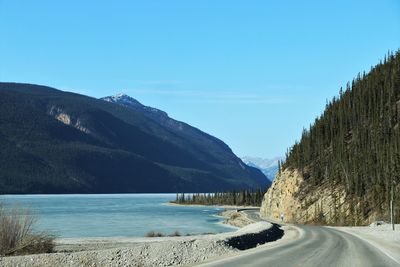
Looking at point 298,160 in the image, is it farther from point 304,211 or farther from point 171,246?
point 171,246

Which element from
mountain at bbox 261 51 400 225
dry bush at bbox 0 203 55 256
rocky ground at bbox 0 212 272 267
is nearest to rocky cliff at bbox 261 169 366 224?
mountain at bbox 261 51 400 225

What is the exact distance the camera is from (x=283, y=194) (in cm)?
11438

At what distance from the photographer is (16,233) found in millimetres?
32250

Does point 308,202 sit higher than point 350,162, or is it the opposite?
point 350,162

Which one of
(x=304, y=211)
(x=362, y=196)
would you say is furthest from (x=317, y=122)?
(x=362, y=196)

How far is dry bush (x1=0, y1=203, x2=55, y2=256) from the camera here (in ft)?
102

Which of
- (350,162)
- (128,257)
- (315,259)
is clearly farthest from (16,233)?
(350,162)

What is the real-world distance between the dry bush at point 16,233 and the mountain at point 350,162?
56.9m

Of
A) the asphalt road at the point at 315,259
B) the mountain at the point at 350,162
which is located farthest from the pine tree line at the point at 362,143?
the asphalt road at the point at 315,259

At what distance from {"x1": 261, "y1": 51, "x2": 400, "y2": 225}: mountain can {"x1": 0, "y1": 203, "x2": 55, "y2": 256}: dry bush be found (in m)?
56.9

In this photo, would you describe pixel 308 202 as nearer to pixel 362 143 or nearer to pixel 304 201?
pixel 304 201

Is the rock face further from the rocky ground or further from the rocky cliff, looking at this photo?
the rocky ground

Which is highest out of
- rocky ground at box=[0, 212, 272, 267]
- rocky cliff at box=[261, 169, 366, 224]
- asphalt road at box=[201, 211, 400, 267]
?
rocky cliff at box=[261, 169, 366, 224]

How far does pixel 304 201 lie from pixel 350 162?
36.0ft
